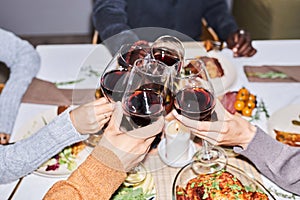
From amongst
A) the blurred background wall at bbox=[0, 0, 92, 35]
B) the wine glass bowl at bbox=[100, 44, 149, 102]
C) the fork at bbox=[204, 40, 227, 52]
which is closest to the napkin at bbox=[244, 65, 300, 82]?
the fork at bbox=[204, 40, 227, 52]

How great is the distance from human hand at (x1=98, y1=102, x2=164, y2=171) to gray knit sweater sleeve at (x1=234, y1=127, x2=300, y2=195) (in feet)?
0.88

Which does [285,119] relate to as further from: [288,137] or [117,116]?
[117,116]

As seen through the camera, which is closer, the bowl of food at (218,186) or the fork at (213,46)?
the bowl of food at (218,186)

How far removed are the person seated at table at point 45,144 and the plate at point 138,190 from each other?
163mm

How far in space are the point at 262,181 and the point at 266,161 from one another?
0.24 ft

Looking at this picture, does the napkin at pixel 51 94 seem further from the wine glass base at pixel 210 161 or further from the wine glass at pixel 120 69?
the wine glass base at pixel 210 161

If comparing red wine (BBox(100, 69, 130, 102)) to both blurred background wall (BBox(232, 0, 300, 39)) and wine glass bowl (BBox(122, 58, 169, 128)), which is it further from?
blurred background wall (BBox(232, 0, 300, 39))

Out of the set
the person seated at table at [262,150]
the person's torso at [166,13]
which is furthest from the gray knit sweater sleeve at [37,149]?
the person's torso at [166,13]

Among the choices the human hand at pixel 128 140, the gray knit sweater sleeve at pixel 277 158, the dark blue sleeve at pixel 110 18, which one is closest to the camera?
the human hand at pixel 128 140

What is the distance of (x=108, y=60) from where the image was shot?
1.45m

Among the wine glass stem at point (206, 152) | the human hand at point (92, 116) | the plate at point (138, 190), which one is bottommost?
the plate at point (138, 190)

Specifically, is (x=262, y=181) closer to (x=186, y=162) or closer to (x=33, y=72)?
(x=186, y=162)

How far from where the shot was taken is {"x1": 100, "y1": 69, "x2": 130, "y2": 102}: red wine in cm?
107

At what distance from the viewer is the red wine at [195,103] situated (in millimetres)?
1014
